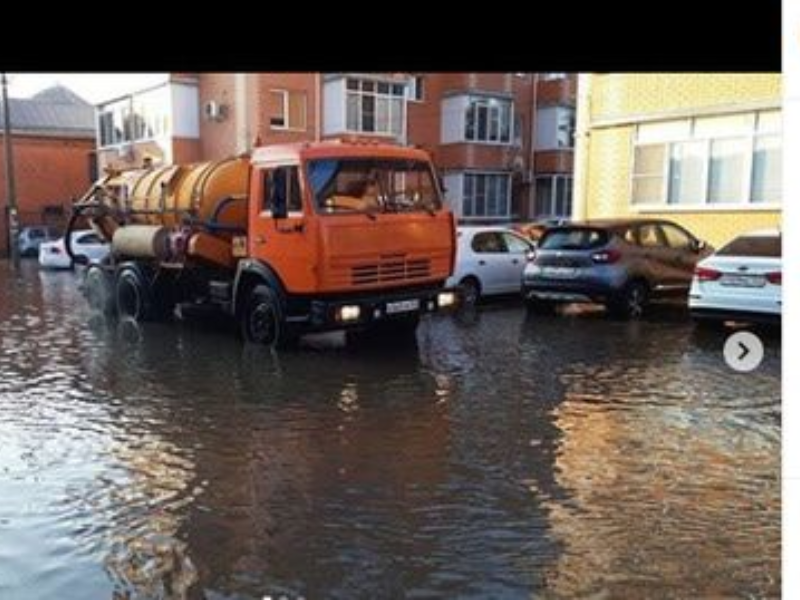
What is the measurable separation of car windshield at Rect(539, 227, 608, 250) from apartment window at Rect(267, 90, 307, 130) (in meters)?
17.3

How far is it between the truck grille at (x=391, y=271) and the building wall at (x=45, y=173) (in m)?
30.2

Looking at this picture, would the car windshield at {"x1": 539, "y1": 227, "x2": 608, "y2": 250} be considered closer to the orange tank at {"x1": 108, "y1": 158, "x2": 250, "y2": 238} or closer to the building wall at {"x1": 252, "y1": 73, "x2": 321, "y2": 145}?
the orange tank at {"x1": 108, "y1": 158, "x2": 250, "y2": 238}

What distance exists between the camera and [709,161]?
56.0ft

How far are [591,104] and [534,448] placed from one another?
14810 mm

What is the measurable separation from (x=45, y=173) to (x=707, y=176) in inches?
1217

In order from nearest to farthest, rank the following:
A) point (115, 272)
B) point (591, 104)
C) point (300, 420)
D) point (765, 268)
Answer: point (300, 420)
point (765, 268)
point (115, 272)
point (591, 104)

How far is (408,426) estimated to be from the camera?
22.3 feet

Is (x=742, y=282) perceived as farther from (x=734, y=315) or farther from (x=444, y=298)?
(x=444, y=298)

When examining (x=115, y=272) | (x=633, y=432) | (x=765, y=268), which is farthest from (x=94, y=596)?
(x=115, y=272)

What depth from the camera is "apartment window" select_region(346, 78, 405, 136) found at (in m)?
28.9

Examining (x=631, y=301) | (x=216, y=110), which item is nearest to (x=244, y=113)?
(x=216, y=110)

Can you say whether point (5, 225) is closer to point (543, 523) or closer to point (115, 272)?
point (115, 272)

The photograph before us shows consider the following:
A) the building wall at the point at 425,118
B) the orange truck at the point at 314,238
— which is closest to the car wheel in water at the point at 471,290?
the orange truck at the point at 314,238

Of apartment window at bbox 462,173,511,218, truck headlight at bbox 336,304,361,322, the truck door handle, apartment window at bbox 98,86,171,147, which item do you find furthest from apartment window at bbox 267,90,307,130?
truck headlight at bbox 336,304,361,322
